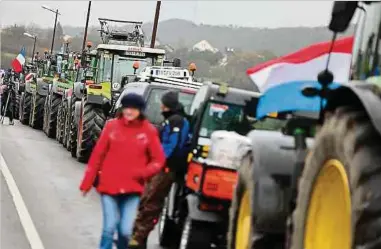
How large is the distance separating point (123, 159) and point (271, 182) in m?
1.65

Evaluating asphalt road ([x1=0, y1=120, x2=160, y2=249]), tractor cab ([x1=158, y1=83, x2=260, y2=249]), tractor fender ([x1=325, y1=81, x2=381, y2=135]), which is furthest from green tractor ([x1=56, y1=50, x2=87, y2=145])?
tractor fender ([x1=325, y1=81, x2=381, y2=135])

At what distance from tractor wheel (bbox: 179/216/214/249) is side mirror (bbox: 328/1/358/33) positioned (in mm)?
3334

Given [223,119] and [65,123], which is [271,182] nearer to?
[223,119]

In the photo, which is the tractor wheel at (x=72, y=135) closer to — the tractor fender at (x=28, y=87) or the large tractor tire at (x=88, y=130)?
the large tractor tire at (x=88, y=130)

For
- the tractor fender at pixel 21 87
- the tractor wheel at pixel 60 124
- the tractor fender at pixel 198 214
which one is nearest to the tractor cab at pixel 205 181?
A: the tractor fender at pixel 198 214

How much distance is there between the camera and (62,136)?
2430 cm

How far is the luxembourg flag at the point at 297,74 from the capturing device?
19.3ft

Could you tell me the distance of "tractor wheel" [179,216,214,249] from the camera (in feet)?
25.9

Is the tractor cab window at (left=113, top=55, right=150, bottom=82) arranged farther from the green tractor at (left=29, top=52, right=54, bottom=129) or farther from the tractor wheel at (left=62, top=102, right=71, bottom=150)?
the green tractor at (left=29, top=52, right=54, bottom=129)

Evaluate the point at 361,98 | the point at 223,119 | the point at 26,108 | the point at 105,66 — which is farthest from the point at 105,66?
the point at 361,98

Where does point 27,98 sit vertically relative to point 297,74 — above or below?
below

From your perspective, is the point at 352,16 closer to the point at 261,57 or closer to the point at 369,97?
the point at 369,97

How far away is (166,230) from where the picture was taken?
9.40m

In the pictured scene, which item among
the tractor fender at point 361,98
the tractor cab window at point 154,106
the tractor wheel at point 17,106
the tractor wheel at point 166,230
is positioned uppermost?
the tractor fender at point 361,98
